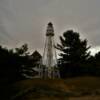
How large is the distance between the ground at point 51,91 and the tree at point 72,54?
27.6 ft

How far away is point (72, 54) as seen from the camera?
37844 mm

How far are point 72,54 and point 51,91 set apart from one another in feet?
56.6

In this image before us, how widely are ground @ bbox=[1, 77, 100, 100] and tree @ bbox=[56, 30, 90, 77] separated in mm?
8408

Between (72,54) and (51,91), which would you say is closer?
(51,91)

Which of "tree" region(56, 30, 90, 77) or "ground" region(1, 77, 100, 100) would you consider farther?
"tree" region(56, 30, 90, 77)

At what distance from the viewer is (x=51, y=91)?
21.5 meters

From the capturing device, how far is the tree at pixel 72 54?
34.8m

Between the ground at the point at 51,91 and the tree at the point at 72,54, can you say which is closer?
the ground at the point at 51,91

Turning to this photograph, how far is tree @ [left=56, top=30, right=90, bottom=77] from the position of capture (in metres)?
34.8

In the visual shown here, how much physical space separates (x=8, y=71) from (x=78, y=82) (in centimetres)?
955

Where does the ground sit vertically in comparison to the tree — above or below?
below

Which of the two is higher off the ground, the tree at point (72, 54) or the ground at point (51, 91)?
the tree at point (72, 54)

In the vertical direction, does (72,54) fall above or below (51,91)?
above

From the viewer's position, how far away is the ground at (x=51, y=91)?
2066cm
